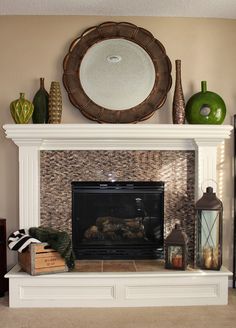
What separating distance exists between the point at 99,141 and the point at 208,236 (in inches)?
49.5

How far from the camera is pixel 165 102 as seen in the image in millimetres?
3986

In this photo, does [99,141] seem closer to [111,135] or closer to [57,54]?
[111,135]

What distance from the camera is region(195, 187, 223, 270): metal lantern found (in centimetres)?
354

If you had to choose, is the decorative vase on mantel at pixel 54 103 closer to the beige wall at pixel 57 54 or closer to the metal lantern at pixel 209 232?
the beige wall at pixel 57 54

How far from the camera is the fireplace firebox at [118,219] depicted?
A: 3.92 metres

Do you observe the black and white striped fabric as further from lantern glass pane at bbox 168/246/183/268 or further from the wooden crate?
lantern glass pane at bbox 168/246/183/268

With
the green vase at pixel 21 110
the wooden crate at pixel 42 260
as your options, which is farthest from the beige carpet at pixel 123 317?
the green vase at pixel 21 110

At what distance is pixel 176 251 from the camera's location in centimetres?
354

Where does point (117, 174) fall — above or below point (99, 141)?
below

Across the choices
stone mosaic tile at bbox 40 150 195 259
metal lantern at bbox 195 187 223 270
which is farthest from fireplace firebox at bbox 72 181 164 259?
metal lantern at bbox 195 187 223 270

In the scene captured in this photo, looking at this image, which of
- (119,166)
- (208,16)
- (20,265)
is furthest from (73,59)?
(20,265)

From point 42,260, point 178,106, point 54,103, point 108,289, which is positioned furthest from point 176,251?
point 54,103

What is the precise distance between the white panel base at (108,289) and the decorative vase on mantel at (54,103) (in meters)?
1.32

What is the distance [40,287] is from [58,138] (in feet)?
4.11
